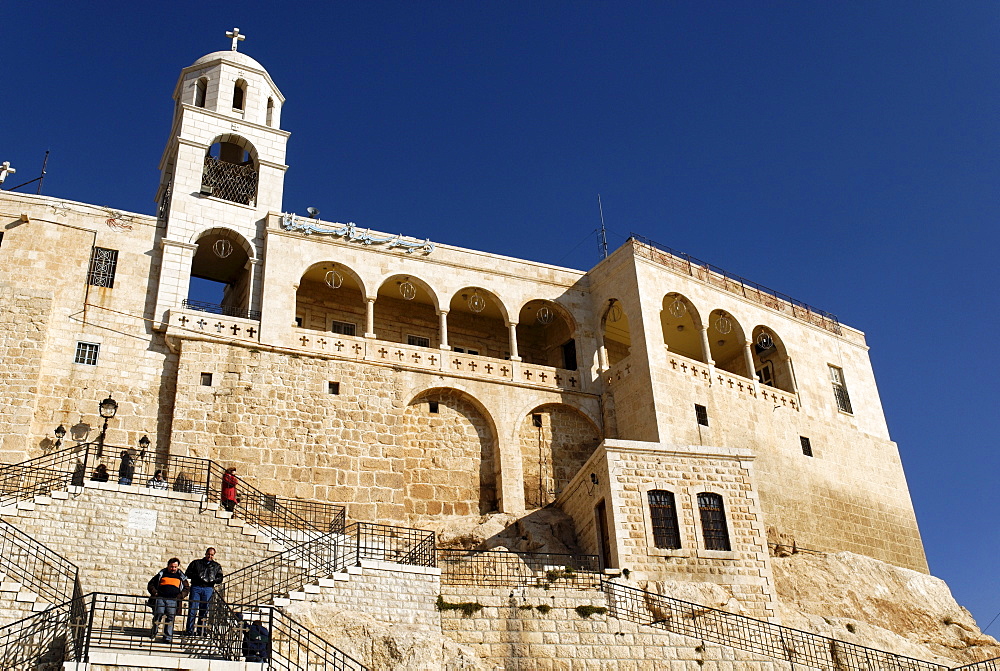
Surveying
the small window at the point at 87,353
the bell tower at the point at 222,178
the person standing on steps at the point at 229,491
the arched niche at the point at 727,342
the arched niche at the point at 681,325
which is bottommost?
the person standing on steps at the point at 229,491

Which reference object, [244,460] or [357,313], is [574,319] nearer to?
[357,313]

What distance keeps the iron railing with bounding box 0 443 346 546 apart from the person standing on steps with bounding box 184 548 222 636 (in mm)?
3565

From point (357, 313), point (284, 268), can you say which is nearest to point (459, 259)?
point (357, 313)

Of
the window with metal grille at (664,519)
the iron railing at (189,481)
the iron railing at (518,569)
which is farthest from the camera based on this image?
the window with metal grille at (664,519)

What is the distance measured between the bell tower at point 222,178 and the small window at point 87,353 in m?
1.86

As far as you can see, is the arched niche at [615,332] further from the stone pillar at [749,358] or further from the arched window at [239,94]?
the arched window at [239,94]

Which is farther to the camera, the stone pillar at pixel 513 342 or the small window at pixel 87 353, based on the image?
the stone pillar at pixel 513 342

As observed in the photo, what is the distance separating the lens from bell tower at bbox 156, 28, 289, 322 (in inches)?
1134

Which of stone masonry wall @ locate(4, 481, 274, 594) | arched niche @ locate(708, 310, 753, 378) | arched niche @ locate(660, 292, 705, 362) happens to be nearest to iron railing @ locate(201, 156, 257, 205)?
stone masonry wall @ locate(4, 481, 274, 594)

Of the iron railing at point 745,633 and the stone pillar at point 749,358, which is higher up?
the stone pillar at point 749,358

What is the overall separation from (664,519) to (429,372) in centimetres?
888

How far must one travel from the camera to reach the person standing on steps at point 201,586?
53.6 feet

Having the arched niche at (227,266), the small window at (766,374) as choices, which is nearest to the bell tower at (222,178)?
the arched niche at (227,266)

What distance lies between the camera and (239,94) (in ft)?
109
